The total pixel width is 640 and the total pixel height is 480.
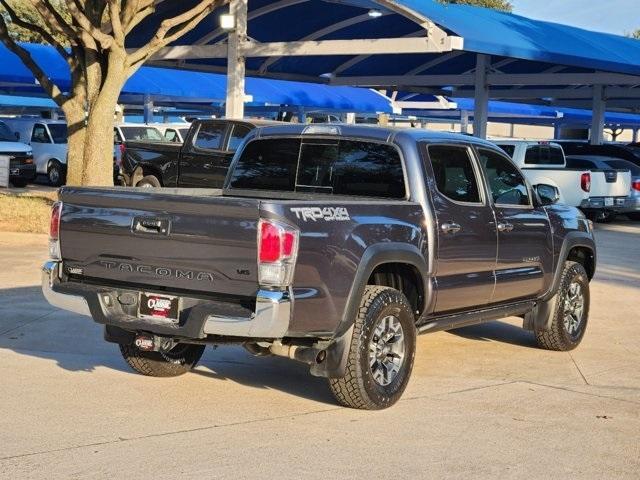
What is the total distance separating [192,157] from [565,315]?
37.5ft

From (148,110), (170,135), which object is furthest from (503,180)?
(148,110)

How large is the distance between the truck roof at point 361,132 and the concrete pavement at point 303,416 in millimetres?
1838

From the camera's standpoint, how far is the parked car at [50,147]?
90.8 ft

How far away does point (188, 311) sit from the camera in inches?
253

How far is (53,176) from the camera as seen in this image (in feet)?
91.6

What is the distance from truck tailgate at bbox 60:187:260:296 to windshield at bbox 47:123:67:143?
21876 millimetres

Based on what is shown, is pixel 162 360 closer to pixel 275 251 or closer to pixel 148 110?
pixel 275 251

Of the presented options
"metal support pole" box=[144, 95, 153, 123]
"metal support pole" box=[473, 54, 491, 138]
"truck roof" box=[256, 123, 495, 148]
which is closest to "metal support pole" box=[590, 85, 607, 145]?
"metal support pole" box=[473, 54, 491, 138]

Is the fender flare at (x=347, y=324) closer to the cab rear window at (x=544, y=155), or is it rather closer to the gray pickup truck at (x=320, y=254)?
the gray pickup truck at (x=320, y=254)

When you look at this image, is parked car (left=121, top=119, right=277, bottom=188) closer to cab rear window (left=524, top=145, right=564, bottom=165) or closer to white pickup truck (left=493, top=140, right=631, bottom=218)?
white pickup truck (left=493, top=140, right=631, bottom=218)

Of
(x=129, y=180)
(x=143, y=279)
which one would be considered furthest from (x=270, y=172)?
(x=129, y=180)

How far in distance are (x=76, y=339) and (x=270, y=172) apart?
2336 mm

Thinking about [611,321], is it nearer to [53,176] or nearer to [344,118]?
[53,176]

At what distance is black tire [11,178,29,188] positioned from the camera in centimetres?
2668
